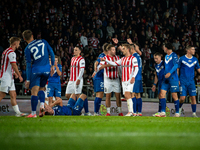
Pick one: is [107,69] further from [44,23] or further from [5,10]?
[5,10]

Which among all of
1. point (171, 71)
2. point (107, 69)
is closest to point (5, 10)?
point (107, 69)

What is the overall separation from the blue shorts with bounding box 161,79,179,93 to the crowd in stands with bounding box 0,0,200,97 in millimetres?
4452

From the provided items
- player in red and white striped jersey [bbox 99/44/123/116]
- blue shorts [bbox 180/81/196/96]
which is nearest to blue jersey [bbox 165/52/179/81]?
→ blue shorts [bbox 180/81/196/96]

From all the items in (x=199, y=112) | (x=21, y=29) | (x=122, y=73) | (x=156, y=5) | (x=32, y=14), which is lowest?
(x=199, y=112)

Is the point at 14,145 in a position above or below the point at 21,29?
below

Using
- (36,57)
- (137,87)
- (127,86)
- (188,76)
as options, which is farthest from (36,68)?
(188,76)

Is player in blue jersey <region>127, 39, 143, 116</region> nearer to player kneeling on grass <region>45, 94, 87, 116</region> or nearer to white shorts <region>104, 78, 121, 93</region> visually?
white shorts <region>104, 78, 121, 93</region>

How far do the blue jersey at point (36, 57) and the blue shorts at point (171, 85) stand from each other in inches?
142

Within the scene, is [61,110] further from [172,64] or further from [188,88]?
[188,88]

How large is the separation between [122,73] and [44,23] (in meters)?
7.90

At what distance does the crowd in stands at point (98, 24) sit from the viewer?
13.5 meters

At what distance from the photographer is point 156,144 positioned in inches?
91.9

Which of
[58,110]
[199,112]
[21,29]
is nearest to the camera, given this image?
[58,110]

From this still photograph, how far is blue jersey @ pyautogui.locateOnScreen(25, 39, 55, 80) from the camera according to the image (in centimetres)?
571
